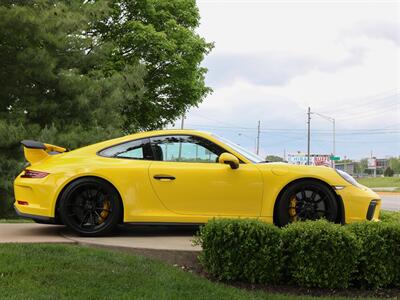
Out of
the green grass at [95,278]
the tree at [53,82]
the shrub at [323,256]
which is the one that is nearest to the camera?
the green grass at [95,278]

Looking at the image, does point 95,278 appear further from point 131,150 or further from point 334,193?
point 334,193

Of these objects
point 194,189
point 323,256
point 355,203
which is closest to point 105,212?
point 194,189

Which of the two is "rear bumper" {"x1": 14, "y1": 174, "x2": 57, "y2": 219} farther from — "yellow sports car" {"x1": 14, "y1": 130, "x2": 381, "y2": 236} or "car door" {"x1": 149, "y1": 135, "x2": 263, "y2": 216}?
"car door" {"x1": 149, "y1": 135, "x2": 263, "y2": 216}

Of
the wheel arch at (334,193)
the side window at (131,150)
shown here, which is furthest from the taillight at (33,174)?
the wheel arch at (334,193)

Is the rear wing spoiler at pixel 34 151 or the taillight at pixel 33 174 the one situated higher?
the rear wing spoiler at pixel 34 151

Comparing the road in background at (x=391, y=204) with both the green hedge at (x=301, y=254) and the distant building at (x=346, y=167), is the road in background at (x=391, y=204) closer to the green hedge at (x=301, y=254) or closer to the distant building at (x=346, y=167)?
the green hedge at (x=301, y=254)

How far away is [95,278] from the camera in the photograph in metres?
4.28

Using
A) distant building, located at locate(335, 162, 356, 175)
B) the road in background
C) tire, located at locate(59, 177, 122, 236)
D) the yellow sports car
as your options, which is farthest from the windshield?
distant building, located at locate(335, 162, 356, 175)

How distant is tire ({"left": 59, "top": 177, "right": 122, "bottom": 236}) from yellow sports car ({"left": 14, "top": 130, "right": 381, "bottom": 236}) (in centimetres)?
1

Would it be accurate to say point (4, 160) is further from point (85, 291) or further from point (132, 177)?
point (85, 291)

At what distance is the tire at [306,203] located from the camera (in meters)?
5.67

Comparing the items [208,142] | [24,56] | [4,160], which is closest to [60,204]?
[208,142]

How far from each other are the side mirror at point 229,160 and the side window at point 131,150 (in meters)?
0.88

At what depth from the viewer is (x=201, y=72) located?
25.7 metres
